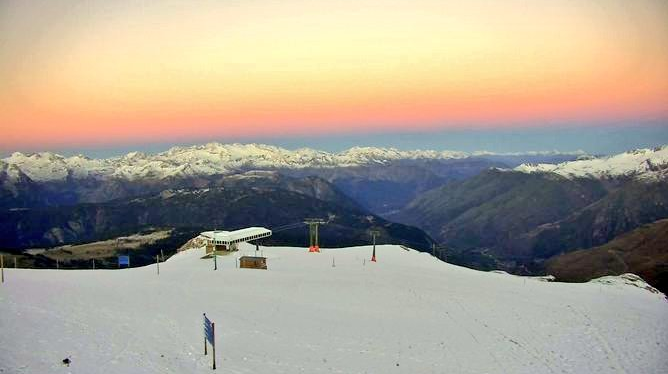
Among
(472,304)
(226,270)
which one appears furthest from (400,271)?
(226,270)

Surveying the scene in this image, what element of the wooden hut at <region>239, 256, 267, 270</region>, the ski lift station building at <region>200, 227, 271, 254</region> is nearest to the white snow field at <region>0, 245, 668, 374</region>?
the wooden hut at <region>239, 256, 267, 270</region>

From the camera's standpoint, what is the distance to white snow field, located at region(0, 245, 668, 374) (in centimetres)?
2791

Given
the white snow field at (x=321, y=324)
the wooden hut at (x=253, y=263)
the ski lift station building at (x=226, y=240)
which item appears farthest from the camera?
the ski lift station building at (x=226, y=240)

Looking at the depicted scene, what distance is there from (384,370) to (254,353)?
25.5 ft

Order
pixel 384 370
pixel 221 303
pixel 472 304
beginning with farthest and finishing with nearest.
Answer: pixel 472 304, pixel 221 303, pixel 384 370

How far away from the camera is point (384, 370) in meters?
28.8

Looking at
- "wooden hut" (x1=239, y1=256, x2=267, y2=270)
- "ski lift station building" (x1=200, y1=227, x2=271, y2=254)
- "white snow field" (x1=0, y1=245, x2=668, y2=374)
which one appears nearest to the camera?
"white snow field" (x1=0, y1=245, x2=668, y2=374)

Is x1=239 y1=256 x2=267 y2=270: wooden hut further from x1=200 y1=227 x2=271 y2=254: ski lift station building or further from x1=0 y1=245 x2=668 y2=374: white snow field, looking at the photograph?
x1=200 y1=227 x2=271 y2=254: ski lift station building

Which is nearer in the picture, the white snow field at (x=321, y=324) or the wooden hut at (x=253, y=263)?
the white snow field at (x=321, y=324)

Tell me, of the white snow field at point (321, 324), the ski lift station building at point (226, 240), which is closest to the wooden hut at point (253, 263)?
the white snow field at point (321, 324)

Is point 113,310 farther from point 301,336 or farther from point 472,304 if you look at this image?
point 472,304

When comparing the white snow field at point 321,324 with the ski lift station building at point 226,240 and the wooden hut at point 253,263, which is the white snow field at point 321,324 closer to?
the wooden hut at point 253,263

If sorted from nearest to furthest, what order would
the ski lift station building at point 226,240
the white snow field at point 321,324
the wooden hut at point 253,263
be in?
1. the white snow field at point 321,324
2. the wooden hut at point 253,263
3. the ski lift station building at point 226,240

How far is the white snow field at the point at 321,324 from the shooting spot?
2791 cm
